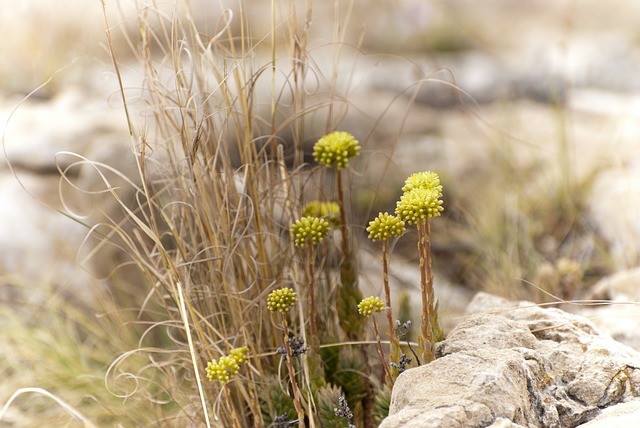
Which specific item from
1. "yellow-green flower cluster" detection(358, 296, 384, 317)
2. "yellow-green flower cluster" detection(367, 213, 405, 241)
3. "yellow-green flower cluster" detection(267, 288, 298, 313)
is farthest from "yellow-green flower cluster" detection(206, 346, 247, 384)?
"yellow-green flower cluster" detection(367, 213, 405, 241)

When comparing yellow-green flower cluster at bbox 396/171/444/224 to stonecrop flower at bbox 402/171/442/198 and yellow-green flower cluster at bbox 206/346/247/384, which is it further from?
yellow-green flower cluster at bbox 206/346/247/384

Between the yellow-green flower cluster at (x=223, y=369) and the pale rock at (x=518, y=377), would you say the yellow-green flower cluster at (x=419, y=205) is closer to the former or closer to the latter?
the pale rock at (x=518, y=377)

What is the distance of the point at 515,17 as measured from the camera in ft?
37.3

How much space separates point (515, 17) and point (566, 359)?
34.5 feet

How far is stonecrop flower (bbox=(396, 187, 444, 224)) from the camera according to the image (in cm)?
164

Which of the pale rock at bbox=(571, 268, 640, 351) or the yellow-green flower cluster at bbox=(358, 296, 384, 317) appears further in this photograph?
the pale rock at bbox=(571, 268, 640, 351)

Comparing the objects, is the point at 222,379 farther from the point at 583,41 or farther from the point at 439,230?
the point at 583,41

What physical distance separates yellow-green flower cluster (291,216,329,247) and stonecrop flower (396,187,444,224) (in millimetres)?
302

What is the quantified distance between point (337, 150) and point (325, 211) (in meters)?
0.23

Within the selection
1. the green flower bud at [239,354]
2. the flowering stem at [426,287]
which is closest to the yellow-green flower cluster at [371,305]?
the flowering stem at [426,287]

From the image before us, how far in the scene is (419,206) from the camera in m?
1.65

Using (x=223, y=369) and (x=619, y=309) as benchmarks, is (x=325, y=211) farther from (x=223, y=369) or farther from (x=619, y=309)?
(x=619, y=309)

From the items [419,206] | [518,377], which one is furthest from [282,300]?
[518,377]

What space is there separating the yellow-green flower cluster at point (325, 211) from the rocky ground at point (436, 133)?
296 millimetres
